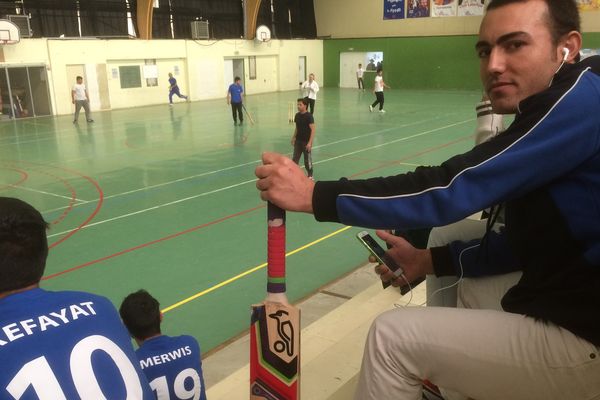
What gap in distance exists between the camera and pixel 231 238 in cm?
756

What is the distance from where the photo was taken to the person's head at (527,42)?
179cm

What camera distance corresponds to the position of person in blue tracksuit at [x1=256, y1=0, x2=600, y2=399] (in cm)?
158

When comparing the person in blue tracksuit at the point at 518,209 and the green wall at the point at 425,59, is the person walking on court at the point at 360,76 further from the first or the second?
the person in blue tracksuit at the point at 518,209

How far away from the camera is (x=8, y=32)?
790 inches

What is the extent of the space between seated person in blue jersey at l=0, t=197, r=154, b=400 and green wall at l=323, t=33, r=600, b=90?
1233 inches

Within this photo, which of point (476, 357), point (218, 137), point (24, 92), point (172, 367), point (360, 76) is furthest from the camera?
point (360, 76)

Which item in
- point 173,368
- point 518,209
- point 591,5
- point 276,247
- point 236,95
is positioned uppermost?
point 591,5

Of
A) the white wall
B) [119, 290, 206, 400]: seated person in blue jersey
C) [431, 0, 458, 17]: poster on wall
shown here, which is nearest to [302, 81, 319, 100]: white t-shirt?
the white wall

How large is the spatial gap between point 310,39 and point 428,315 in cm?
3520

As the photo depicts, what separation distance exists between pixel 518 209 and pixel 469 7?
104ft

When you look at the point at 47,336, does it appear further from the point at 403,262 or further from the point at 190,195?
the point at 190,195

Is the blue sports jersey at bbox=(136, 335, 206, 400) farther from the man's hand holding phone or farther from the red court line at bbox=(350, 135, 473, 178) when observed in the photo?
the red court line at bbox=(350, 135, 473, 178)

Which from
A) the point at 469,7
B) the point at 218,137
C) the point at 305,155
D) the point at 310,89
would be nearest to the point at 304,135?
the point at 305,155

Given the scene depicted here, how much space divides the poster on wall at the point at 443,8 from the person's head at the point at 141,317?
31461 mm
